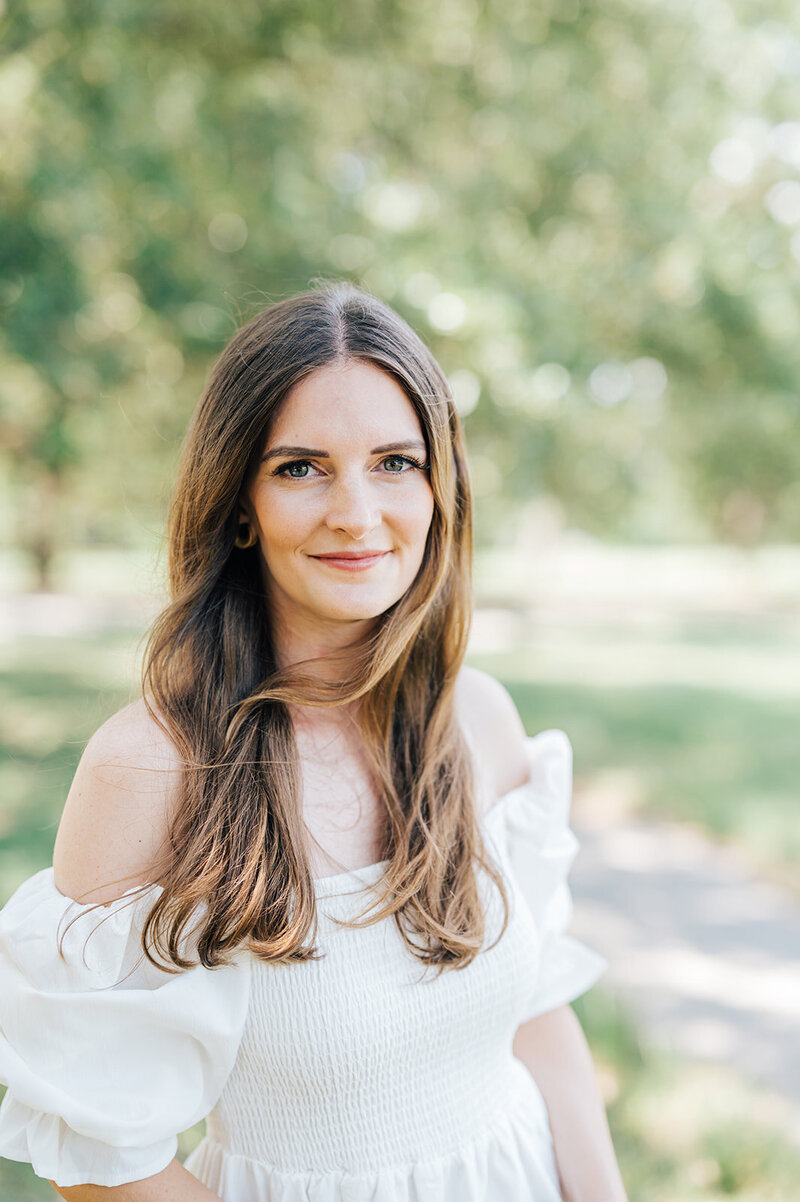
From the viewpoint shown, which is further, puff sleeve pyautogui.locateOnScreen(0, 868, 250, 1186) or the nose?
the nose

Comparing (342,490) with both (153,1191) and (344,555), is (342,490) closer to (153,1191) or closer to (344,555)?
(344,555)

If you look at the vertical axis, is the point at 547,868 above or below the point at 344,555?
below

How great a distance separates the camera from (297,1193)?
1.54 meters

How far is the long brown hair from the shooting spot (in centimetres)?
147

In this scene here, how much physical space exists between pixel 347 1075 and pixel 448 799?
0.50 m

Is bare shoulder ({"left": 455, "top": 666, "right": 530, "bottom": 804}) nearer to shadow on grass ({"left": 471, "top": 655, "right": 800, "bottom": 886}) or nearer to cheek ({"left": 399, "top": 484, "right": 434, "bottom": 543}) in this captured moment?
cheek ({"left": 399, "top": 484, "right": 434, "bottom": 543})

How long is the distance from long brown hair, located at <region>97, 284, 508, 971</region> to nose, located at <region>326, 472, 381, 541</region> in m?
0.17

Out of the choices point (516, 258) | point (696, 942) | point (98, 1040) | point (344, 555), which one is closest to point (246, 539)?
point (344, 555)

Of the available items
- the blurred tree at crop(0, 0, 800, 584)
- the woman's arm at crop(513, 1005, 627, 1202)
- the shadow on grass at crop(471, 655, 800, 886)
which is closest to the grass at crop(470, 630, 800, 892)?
the shadow on grass at crop(471, 655, 800, 886)

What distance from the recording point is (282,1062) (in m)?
1.48

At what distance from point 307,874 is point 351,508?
1.92ft

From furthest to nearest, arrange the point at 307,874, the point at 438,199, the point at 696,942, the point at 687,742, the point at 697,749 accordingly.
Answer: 1. the point at 687,742
2. the point at 697,749
3. the point at 438,199
4. the point at 696,942
5. the point at 307,874

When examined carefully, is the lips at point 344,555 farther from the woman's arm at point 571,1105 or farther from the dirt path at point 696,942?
the dirt path at point 696,942

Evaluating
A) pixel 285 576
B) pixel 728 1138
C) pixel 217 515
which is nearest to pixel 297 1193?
pixel 285 576
